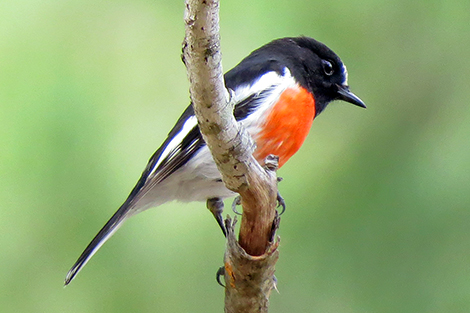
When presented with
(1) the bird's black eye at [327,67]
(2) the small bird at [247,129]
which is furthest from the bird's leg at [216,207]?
(1) the bird's black eye at [327,67]

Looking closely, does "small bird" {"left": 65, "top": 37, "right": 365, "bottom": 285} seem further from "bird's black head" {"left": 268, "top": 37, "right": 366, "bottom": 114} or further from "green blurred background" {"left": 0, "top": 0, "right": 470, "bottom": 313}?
"green blurred background" {"left": 0, "top": 0, "right": 470, "bottom": 313}

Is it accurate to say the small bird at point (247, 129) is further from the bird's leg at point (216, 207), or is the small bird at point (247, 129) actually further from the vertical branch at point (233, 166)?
the vertical branch at point (233, 166)

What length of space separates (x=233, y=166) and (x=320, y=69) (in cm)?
131

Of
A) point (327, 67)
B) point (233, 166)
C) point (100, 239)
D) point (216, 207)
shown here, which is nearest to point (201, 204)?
point (216, 207)

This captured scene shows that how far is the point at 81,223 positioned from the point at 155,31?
1009 mm

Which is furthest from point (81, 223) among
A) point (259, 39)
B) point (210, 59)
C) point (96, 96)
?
point (210, 59)

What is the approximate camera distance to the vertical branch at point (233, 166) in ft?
5.22

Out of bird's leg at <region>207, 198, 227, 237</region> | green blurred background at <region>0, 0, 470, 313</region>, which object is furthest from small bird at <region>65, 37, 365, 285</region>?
green blurred background at <region>0, 0, 470, 313</region>

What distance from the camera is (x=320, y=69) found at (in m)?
3.21

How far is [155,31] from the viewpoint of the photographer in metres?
3.50

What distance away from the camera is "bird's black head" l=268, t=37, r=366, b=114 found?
3182mm

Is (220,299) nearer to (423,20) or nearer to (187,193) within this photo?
(187,193)

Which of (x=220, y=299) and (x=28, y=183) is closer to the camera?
(x=28, y=183)

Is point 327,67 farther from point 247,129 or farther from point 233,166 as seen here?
point 233,166
